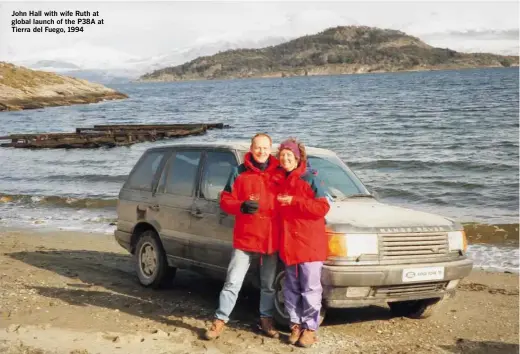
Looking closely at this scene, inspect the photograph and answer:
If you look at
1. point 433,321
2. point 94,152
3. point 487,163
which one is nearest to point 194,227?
point 433,321

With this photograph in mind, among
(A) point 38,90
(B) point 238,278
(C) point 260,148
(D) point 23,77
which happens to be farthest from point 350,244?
(D) point 23,77

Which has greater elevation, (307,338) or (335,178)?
(335,178)

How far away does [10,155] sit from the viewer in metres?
32.0

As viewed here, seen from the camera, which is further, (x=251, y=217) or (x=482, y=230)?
(x=482, y=230)

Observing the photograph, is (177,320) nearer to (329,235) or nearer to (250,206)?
(250,206)

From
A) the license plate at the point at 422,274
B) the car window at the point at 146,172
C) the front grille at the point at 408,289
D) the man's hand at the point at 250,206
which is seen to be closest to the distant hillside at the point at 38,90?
the car window at the point at 146,172

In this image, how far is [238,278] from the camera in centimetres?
613

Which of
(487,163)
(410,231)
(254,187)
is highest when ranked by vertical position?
(254,187)

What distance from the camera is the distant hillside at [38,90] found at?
3081 inches

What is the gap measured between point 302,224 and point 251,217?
1.57 ft

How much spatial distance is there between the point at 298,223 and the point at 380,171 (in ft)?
57.8

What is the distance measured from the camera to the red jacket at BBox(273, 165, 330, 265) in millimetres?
5781

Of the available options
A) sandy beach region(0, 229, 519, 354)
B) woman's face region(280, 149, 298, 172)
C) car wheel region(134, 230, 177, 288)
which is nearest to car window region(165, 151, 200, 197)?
car wheel region(134, 230, 177, 288)

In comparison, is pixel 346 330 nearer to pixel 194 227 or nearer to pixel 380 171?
pixel 194 227
